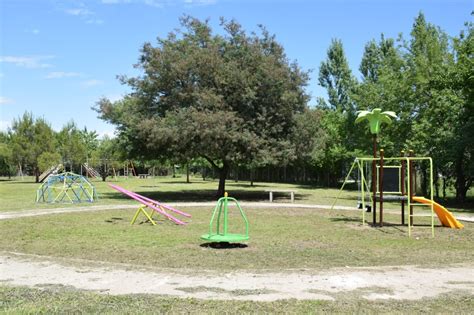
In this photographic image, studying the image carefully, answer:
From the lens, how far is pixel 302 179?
174 ft

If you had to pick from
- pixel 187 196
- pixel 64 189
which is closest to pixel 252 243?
pixel 64 189

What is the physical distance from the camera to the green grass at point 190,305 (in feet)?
17.8

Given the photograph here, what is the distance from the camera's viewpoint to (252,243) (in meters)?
10.7

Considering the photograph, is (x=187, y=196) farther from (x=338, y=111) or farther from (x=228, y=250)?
(x=338, y=111)

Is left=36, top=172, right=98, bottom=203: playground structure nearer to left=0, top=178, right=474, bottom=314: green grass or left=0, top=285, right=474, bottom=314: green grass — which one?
left=0, top=178, right=474, bottom=314: green grass

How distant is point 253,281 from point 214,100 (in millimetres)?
17165

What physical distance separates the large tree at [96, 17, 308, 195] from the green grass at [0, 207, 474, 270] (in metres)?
7.41

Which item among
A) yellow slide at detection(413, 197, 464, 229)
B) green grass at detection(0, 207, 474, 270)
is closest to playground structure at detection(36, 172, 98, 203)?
green grass at detection(0, 207, 474, 270)

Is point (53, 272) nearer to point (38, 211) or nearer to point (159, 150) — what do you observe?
point (38, 211)

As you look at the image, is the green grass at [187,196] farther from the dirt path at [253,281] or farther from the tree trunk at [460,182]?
the dirt path at [253,281]

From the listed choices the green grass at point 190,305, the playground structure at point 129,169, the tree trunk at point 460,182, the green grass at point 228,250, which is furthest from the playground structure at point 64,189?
the playground structure at point 129,169

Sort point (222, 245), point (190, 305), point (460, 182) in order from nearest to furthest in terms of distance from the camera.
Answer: point (190, 305)
point (222, 245)
point (460, 182)

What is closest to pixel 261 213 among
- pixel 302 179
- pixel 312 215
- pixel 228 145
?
pixel 312 215

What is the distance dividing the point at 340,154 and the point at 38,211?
2826 centimetres
